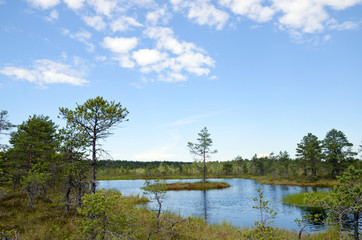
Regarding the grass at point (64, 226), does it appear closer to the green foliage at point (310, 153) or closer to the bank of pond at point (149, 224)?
the bank of pond at point (149, 224)

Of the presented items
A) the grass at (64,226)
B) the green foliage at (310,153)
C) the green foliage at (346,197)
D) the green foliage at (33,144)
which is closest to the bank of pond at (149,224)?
the grass at (64,226)

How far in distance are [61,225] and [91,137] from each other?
604 cm

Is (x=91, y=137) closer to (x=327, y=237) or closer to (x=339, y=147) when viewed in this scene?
(x=327, y=237)

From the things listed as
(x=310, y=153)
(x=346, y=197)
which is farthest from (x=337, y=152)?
(x=346, y=197)

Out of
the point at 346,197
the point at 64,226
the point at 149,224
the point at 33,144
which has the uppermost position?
the point at 33,144

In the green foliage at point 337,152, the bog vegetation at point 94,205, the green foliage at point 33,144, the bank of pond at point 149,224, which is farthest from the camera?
the green foliage at point 337,152

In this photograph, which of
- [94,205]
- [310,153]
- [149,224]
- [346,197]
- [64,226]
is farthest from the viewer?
[310,153]

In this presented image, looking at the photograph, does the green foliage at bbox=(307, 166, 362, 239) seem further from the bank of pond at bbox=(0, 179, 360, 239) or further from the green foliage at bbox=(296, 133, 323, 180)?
the green foliage at bbox=(296, 133, 323, 180)

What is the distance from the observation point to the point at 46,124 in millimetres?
31891

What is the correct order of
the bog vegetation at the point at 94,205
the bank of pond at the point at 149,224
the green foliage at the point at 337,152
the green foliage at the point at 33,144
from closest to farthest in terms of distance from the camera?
1. the bog vegetation at the point at 94,205
2. the bank of pond at the point at 149,224
3. the green foliage at the point at 33,144
4. the green foliage at the point at 337,152

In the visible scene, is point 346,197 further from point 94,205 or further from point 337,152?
point 337,152

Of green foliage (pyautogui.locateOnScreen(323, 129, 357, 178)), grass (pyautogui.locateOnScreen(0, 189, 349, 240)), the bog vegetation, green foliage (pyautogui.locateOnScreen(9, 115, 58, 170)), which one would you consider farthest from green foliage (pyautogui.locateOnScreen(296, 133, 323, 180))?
green foliage (pyautogui.locateOnScreen(9, 115, 58, 170))

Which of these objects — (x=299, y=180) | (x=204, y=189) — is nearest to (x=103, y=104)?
(x=204, y=189)

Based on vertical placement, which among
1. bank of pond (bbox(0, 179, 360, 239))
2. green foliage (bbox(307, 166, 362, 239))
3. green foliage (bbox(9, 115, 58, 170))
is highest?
green foliage (bbox(9, 115, 58, 170))
